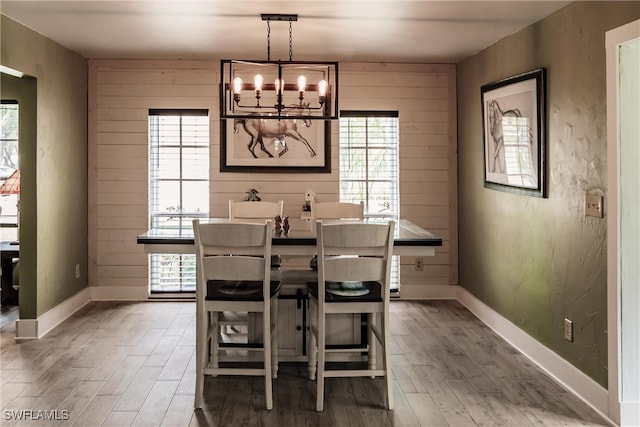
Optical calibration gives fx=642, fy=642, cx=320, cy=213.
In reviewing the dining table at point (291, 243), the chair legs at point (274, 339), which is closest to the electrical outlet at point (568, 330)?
the dining table at point (291, 243)

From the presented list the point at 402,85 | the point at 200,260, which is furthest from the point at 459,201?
the point at 200,260

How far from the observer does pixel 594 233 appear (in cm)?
366

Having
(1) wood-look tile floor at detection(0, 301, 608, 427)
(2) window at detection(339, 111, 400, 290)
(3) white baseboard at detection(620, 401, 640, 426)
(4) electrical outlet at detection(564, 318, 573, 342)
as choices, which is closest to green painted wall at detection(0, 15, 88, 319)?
(1) wood-look tile floor at detection(0, 301, 608, 427)

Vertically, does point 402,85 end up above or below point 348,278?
above

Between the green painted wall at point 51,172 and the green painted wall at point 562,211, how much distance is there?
3670mm

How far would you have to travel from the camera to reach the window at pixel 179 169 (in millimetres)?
6410

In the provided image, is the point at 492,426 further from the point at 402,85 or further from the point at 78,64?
the point at 78,64

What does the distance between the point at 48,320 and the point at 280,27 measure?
301 centimetres

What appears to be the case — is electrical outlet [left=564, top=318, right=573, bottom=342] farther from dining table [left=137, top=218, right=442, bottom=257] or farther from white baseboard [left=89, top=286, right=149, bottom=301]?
white baseboard [left=89, top=286, right=149, bottom=301]

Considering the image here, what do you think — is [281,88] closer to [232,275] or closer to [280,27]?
[280,27]

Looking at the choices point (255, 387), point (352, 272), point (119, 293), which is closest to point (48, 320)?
point (119, 293)

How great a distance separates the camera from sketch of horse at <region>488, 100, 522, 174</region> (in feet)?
16.6

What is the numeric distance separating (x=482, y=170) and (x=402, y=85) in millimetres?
1353

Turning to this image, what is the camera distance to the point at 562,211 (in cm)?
409
